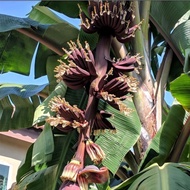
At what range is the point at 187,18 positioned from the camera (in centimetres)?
164

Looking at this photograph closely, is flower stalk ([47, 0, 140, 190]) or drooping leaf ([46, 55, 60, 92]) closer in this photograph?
flower stalk ([47, 0, 140, 190])

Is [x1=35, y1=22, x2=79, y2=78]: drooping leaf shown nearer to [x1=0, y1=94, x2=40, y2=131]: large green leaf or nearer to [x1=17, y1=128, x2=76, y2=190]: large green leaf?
[x1=0, y1=94, x2=40, y2=131]: large green leaf

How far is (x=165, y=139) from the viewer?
117cm

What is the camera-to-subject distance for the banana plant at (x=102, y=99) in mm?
768

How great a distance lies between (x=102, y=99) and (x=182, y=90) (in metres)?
0.35

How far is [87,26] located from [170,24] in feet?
2.81

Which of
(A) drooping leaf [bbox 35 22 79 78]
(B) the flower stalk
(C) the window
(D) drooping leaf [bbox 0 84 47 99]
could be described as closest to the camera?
(B) the flower stalk

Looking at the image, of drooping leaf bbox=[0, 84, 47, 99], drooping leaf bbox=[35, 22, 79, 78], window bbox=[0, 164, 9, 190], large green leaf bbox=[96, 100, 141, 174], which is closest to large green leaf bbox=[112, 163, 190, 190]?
large green leaf bbox=[96, 100, 141, 174]

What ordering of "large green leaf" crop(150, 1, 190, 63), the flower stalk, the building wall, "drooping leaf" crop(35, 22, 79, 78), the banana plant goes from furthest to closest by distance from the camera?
1. the building wall
2. "large green leaf" crop(150, 1, 190, 63)
3. "drooping leaf" crop(35, 22, 79, 78)
4. the banana plant
5. the flower stalk

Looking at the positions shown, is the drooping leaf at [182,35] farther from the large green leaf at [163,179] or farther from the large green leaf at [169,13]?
the large green leaf at [163,179]

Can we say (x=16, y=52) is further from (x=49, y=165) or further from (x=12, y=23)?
(x=49, y=165)

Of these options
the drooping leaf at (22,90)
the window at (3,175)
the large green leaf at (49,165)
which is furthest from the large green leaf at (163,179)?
the window at (3,175)

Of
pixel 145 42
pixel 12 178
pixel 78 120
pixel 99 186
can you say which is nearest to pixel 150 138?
pixel 99 186

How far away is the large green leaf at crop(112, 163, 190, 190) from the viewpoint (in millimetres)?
856
